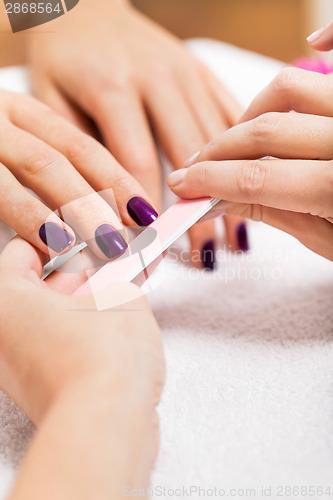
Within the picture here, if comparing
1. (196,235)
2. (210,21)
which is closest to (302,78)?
(196,235)

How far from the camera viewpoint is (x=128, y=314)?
33 cm

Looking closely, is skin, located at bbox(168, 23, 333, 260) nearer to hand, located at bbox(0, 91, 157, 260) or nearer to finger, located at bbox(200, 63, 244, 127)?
hand, located at bbox(0, 91, 157, 260)

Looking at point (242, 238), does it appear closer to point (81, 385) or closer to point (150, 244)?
point (150, 244)

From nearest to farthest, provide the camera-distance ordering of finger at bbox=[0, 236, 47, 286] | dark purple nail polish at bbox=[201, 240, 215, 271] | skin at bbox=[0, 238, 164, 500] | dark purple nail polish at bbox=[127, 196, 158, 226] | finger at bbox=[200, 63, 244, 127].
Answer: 1. skin at bbox=[0, 238, 164, 500]
2. finger at bbox=[0, 236, 47, 286]
3. dark purple nail polish at bbox=[127, 196, 158, 226]
4. dark purple nail polish at bbox=[201, 240, 215, 271]
5. finger at bbox=[200, 63, 244, 127]

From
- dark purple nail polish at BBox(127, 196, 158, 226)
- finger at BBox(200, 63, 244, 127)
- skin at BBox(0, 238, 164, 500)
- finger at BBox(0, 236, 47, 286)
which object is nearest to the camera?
skin at BBox(0, 238, 164, 500)

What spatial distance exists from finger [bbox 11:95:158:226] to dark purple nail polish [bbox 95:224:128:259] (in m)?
0.05

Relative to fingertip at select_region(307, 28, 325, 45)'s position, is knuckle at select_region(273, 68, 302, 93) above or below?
below

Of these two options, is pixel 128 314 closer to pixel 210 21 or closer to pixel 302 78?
pixel 302 78

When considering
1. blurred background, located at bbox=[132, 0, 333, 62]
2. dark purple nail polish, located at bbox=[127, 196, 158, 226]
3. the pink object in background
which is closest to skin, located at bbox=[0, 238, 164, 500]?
dark purple nail polish, located at bbox=[127, 196, 158, 226]

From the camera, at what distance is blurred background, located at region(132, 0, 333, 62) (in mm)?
1832

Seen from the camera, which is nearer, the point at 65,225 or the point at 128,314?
the point at 128,314

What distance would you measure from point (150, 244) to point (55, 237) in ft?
0.29

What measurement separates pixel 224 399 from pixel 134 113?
422mm

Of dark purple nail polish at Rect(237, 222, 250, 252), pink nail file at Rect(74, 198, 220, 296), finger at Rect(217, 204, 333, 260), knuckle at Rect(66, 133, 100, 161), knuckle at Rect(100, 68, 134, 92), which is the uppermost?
knuckle at Rect(100, 68, 134, 92)
